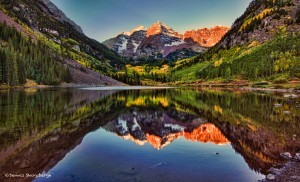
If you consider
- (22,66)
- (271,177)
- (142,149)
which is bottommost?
(142,149)

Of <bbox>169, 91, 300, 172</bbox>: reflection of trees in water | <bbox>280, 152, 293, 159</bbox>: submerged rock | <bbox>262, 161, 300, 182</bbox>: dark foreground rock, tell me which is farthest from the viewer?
<bbox>169, 91, 300, 172</bbox>: reflection of trees in water

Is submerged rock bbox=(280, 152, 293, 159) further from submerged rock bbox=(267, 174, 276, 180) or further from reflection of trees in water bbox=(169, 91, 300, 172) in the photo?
submerged rock bbox=(267, 174, 276, 180)

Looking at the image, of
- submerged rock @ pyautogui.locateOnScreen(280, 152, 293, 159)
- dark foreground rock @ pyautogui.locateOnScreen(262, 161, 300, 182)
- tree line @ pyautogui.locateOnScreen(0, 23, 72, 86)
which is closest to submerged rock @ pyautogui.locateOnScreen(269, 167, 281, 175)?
dark foreground rock @ pyautogui.locateOnScreen(262, 161, 300, 182)

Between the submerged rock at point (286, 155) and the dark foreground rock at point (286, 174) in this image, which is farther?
the submerged rock at point (286, 155)

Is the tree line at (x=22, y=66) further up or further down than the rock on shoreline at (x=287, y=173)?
further up

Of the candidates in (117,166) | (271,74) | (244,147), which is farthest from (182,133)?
(271,74)

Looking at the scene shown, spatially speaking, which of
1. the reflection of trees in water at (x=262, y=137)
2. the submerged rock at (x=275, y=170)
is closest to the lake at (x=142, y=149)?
the reflection of trees in water at (x=262, y=137)

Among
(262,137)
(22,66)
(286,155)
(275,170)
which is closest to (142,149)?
(275,170)

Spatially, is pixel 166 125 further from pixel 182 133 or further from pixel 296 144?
pixel 296 144

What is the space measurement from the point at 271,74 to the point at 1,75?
168845 millimetres

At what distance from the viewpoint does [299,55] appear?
170000mm

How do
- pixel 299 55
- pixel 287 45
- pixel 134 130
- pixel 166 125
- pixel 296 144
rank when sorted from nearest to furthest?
pixel 296 144, pixel 134 130, pixel 166 125, pixel 299 55, pixel 287 45

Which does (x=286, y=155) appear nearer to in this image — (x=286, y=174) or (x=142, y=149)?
(x=286, y=174)

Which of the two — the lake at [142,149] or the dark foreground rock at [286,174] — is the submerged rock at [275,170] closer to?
the dark foreground rock at [286,174]
